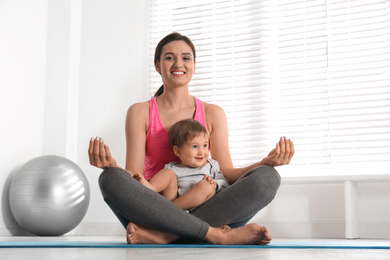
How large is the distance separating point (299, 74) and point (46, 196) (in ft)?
5.76

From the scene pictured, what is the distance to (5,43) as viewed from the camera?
321 cm

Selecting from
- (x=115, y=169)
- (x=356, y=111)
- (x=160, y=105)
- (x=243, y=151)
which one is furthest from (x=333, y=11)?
(x=115, y=169)

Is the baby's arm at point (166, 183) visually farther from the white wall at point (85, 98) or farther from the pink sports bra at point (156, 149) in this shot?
the white wall at point (85, 98)

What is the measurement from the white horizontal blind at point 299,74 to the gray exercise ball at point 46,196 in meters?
1.06

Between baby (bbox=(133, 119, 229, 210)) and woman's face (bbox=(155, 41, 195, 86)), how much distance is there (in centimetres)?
22

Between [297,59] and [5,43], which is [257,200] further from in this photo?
[5,43]

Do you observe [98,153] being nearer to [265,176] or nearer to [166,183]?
[166,183]

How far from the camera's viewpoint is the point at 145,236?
1.68m

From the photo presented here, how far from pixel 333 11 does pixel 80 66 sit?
1.80 m

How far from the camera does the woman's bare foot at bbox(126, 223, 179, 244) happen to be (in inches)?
65.5

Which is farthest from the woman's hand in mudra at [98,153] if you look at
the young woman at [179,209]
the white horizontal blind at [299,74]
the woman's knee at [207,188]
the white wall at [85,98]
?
the white horizontal blind at [299,74]

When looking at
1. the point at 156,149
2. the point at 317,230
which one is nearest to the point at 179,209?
the point at 156,149

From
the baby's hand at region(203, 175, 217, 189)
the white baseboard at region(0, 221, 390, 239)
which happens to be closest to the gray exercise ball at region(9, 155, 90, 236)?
the white baseboard at region(0, 221, 390, 239)

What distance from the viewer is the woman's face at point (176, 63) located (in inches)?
85.4
